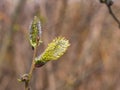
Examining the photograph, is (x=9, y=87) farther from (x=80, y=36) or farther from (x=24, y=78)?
(x=24, y=78)

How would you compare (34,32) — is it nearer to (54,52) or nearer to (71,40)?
(54,52)

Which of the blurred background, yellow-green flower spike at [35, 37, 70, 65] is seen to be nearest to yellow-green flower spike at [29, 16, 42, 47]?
yellow-green flower spike at [35, 37, 70, 65]

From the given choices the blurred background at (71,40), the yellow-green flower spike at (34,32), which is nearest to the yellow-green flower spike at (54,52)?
the yellow-green flower spike at (34,32)

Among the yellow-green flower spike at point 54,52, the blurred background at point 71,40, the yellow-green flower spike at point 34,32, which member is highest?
the yellow-green flower spike at point 34,32

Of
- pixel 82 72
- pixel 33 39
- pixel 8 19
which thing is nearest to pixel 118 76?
pixel 82 72

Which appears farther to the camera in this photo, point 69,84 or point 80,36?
point 80,36

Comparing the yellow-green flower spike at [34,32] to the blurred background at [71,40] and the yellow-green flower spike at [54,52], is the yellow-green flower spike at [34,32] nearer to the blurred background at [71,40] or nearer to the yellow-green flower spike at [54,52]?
the yellow-green flower spike at [54,52]

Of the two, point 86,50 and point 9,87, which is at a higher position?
point 86,50

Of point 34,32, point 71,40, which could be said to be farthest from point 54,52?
point 71,40

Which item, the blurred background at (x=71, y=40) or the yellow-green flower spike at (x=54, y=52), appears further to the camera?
the blurred background at (x=71, y=40)
